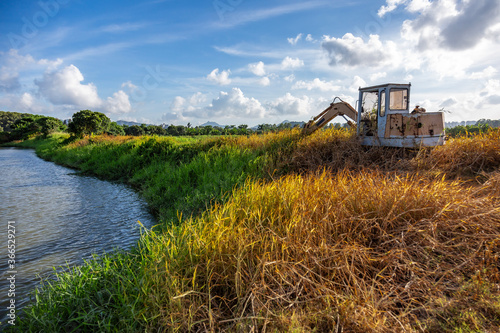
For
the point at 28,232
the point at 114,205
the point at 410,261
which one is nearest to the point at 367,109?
the point at 410,261

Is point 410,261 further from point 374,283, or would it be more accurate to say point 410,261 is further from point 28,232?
point 28,232

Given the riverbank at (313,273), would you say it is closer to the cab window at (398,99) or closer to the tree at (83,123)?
the cab window at (398,99)

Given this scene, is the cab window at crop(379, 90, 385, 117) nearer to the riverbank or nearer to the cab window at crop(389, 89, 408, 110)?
the cab window at crop(389, 89, 408, 110)

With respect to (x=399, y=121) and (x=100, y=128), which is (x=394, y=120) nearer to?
(x=399, y=121)

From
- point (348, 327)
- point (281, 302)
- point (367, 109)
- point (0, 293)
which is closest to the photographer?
point (348, 327)

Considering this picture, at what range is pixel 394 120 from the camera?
27.6 ft

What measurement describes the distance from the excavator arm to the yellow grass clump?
6.52 meters

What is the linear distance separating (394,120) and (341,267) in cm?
675

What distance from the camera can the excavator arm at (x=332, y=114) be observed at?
10461 millimetres

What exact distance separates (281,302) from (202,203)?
4871mm

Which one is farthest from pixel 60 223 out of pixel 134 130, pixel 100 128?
pixel 134 130

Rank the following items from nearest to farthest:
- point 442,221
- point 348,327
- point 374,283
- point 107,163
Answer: point 348,327 → point 374,283 → point 442,221 → point 107,163

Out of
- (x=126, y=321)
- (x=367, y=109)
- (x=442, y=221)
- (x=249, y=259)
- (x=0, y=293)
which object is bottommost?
(x=0, y=293)

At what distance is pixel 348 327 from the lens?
8.23 ft
